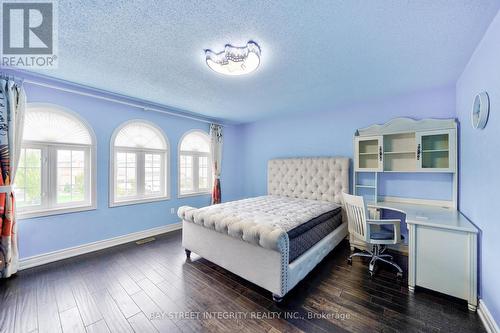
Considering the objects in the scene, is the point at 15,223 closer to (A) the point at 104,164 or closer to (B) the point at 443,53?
(A) the point at 104,164

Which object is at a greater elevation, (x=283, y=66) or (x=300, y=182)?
(x=283, y=66)

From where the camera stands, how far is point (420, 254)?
2061 millimetres

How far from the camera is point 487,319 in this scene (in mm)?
1611

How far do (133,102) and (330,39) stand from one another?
325 centimetres

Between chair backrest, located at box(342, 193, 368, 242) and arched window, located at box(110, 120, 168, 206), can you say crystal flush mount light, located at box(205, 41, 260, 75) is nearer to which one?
chair backrest, located at box(342, 193, 368, 242)

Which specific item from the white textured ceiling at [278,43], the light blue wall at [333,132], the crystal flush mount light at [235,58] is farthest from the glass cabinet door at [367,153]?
the crystal flush mount light at [235,58]

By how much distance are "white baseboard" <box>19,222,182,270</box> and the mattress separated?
2.89 metres

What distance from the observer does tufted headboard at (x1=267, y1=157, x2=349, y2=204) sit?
3.52 meters

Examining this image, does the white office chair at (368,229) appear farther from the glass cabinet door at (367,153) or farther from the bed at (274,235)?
the glass cabinet door at (367,153)

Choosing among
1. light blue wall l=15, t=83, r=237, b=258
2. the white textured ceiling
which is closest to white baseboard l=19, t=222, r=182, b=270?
light blue wall l=15, t=83, r=237, b=258

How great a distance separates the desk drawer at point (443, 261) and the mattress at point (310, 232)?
3.31 ft

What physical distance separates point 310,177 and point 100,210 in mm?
3755

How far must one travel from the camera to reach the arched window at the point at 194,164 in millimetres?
4391

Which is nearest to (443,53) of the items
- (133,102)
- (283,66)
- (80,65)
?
(283,66)
